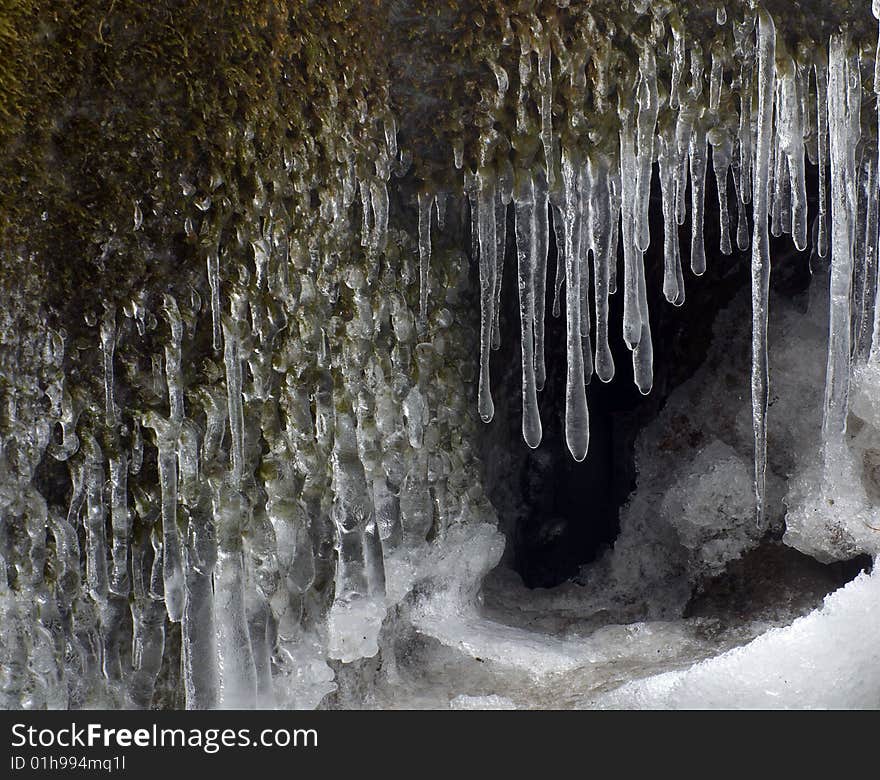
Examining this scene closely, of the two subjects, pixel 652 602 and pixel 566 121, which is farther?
pixel 652 602

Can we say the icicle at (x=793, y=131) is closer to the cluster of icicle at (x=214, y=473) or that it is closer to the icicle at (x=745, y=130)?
the icicle at (x=745, y=130)

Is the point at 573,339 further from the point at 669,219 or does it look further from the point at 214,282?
the point at 214,282

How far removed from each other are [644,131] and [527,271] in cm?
46

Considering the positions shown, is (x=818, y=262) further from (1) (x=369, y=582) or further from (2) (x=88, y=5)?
(2) (x=88, y=5)

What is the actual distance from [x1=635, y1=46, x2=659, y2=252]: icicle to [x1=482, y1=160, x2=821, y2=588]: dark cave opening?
2.13 feet

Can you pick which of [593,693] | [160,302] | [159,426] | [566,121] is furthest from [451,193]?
[593,693]

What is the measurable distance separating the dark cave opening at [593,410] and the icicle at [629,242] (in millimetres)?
624

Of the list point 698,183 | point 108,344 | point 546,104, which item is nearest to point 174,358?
point 108,344

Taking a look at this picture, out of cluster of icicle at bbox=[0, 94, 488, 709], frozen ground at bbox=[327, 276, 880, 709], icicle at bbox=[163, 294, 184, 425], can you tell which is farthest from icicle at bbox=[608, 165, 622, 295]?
icicle at bbox=[163, 294, 184, 425]

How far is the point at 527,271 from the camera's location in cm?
253

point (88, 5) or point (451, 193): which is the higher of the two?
point (88, 5)

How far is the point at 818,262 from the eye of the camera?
124 inches

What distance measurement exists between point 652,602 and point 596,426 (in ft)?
3.01

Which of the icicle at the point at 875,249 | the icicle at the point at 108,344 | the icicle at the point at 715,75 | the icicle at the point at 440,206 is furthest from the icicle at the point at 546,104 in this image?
the icicle at the point at 108,344
